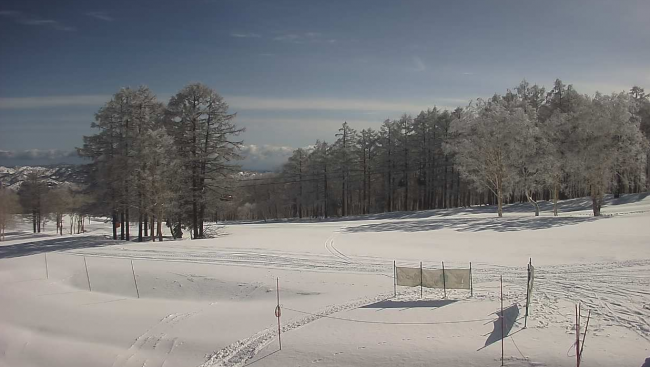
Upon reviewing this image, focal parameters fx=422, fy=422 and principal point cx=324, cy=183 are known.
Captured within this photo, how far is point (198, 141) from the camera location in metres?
35.8

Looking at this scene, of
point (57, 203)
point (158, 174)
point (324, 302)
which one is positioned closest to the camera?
point (324, 302)

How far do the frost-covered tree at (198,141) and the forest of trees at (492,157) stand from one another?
2.24 metres

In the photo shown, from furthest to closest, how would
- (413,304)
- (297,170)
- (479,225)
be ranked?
(297,170)
(479,225)
(413,304)

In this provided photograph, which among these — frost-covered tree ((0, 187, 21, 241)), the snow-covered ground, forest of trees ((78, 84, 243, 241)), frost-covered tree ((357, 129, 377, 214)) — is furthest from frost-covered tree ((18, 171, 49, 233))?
frost-covered tree ((357, 129, 377, 214))

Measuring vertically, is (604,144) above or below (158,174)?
above

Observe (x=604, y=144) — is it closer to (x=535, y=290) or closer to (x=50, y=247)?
(x=535, y=290)

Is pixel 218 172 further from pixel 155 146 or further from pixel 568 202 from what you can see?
pixel 568 202

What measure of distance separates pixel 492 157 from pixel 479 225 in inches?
294

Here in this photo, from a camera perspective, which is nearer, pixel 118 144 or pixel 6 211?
pixel 118 144

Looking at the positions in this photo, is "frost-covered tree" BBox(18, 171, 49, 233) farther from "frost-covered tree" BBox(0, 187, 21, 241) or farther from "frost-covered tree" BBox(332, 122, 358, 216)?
"frost-covered tree" BBox(332, 122, 358, 216)

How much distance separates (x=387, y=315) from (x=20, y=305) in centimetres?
1733

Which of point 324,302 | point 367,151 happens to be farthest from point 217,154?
point 367,151

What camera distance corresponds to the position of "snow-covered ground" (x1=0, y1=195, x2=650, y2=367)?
1266 cm

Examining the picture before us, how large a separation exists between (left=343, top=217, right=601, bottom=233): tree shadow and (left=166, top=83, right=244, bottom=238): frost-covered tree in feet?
41.6
